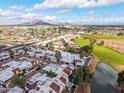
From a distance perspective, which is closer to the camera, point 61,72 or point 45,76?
point 45,76

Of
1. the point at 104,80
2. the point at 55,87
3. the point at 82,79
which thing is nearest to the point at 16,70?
the point at 55,87

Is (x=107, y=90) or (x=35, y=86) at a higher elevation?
(x=35, y=86)

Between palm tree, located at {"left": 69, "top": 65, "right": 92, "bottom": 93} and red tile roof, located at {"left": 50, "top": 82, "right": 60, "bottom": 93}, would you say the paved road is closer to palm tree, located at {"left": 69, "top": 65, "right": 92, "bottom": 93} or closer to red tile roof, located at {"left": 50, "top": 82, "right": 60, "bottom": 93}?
palm tree, located at {"left": 69, "top": 65, "right": 92, "bottom": 93}

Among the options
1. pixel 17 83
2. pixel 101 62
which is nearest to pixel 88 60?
pixel 101 62

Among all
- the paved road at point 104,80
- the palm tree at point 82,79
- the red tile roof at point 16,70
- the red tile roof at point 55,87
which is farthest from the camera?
the red tile roof at point 16,70

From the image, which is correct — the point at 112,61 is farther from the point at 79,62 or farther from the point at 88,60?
the point at 79,62

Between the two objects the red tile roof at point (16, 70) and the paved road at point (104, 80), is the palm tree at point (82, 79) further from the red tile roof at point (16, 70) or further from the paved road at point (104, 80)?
the red tile roof at point (16, 70)

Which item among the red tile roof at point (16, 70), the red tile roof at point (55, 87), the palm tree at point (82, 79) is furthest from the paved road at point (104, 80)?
the red tile roof at point (16, 70)

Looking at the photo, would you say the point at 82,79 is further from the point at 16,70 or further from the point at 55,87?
the point at 16,70
